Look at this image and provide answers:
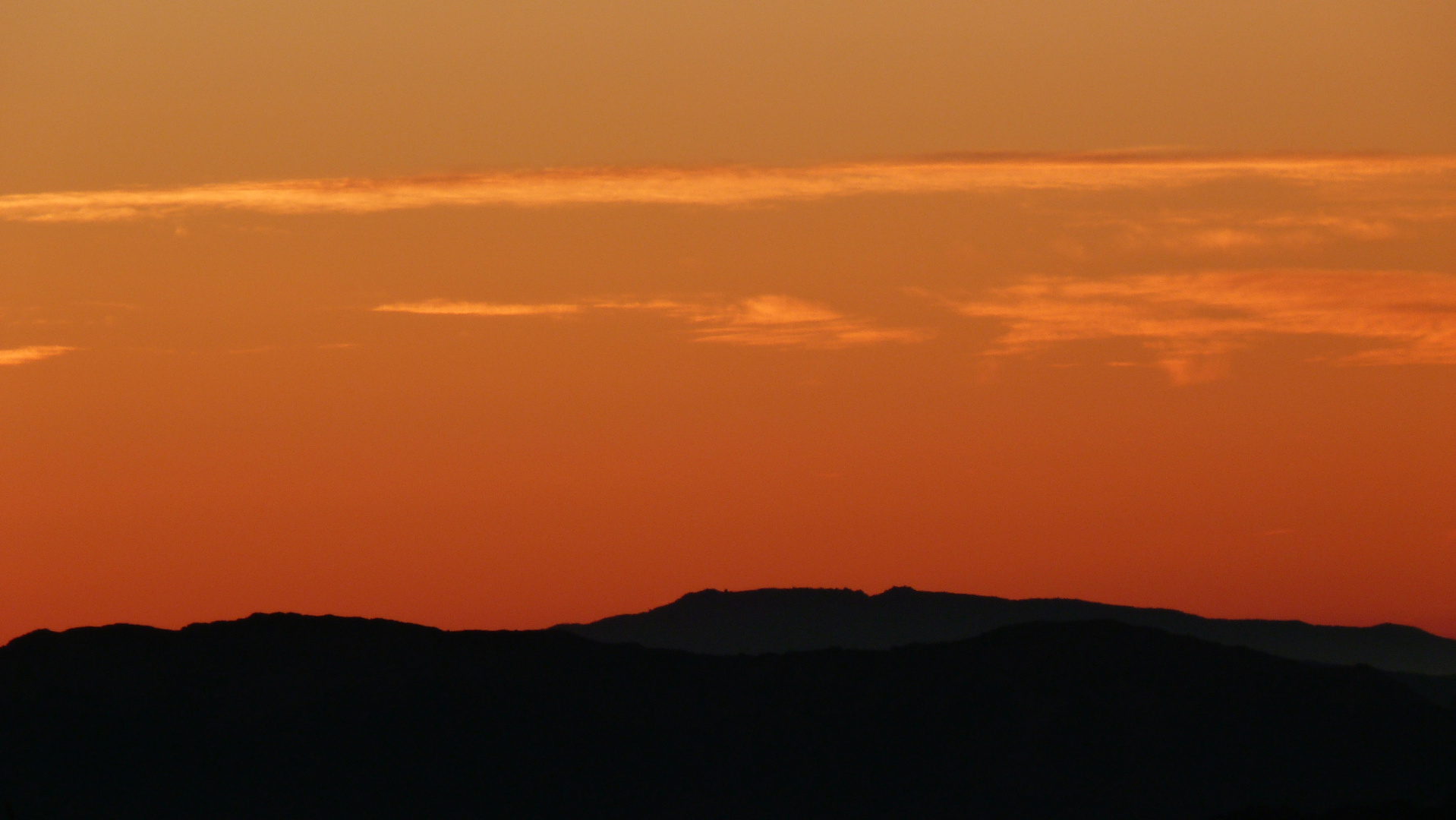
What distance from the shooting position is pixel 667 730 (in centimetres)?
15400

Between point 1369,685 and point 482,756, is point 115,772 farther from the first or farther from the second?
point 1369,685

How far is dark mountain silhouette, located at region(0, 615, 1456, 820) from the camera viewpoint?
478 feet

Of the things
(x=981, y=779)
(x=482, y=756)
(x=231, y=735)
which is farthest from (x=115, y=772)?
(x=981, y=779)

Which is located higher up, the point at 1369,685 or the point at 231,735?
the point at 1369,685

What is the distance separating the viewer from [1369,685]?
519ft

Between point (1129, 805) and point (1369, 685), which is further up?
point (1369, 685)

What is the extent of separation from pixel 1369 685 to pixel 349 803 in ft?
231

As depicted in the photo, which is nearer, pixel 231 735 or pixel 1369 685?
pixel 231 735

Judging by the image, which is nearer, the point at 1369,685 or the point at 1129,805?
the point at 1129,805

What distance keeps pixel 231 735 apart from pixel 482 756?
16.4m

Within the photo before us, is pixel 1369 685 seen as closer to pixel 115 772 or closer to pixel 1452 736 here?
pixel 1452 736

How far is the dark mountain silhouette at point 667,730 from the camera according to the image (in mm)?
145625

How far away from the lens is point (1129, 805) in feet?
482

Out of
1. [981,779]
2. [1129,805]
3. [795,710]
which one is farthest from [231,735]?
[1129,805]
